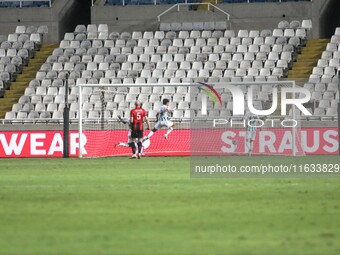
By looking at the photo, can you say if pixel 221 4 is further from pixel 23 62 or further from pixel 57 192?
pixel 57 192

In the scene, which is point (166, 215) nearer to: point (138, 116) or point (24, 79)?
point (138, 116)

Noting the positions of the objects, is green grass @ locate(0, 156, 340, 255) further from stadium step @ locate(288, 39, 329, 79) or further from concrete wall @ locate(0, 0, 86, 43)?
concrete wall @ locate(0, 0, 86, 43)

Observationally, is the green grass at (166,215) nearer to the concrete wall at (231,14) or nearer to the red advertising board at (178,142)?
the red advertising board at (178,142)

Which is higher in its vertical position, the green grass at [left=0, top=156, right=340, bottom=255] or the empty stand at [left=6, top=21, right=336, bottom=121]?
the empty stand at [left=6, top=21, right=336, bottom=121]

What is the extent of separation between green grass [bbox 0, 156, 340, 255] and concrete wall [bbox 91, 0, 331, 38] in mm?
21119

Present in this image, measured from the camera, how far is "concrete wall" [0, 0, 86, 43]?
46312 millimetres

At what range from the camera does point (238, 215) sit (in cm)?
1459

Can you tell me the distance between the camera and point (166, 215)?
14664 millimetres

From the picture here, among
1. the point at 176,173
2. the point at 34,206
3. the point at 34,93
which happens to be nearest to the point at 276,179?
the point at 176,173

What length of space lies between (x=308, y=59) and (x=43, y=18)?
1144 cm

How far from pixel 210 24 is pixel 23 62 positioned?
7.74 meters

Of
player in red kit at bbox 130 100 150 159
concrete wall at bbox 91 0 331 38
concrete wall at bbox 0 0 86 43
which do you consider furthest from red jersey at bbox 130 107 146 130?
concrete wall at bbox 0 0 86 43

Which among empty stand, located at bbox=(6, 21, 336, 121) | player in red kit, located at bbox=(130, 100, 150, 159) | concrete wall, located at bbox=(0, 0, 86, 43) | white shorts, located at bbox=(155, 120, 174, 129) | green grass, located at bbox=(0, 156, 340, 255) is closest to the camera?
green grass, located at bbox=(0, 156, 340, 255)

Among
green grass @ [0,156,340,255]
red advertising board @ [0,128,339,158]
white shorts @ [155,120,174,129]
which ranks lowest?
green grass @ [0,156,340,255]
